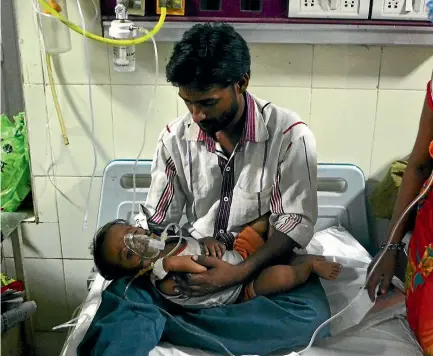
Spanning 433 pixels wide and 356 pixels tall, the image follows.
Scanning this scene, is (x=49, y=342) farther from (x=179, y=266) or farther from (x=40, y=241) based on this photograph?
(x=179, y=266)

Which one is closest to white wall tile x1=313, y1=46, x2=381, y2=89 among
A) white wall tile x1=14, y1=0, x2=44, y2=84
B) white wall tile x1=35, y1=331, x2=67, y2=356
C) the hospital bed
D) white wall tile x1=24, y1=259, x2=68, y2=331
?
the hospital bed

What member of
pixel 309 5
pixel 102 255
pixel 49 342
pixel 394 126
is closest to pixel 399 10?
pixel 309 5

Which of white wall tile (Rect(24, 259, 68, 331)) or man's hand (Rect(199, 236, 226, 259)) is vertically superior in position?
man's hand (Rect(199, 236, 226, 259))

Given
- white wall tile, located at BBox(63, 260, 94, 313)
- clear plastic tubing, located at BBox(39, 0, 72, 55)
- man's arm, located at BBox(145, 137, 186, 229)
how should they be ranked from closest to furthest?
1. man's arm, located at BBox(145, 137, 186, 229)
2. clear plastic tubing, located at BBox(39, 0, 72, 55)
3. white wall tile, located at BBox(63, 260, 94, 313)

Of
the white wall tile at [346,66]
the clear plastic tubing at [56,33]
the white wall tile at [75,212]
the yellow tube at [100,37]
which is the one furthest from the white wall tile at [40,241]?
the white wall tile at [346,66]

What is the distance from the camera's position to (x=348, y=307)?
1.37 meters

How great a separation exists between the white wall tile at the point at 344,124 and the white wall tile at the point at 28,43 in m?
0.96

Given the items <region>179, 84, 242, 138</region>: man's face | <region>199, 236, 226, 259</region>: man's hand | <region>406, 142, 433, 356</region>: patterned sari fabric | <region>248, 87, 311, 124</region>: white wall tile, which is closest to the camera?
<region>406, 142, 433, 356</region>: patterned sari fabric

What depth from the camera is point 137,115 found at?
178cm

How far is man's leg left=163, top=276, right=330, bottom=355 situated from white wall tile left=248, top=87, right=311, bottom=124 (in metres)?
0.72

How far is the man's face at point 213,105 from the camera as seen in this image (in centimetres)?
127

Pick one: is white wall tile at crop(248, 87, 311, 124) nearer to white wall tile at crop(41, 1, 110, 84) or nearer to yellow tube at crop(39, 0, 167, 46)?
yellow tube at crop(39, 0, 167, 46)

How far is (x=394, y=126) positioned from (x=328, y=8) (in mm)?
494

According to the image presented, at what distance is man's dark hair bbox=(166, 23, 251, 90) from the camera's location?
4.03 ft
